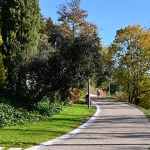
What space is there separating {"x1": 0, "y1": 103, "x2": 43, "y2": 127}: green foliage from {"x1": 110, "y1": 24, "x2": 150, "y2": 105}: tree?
2162 centimetres

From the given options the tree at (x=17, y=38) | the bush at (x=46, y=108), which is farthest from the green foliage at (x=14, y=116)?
the tree at (x=17, y=38)

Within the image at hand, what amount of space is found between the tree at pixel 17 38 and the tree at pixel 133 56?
63.8 feet

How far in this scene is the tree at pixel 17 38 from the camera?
16656 millimetres

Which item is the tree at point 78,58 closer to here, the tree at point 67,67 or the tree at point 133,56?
the tree at point 67,67

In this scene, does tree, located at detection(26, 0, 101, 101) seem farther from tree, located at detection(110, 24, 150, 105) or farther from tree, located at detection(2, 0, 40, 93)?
tree, located at detection(110, 24, 150, 105)

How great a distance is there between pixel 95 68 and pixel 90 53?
1.04 meters

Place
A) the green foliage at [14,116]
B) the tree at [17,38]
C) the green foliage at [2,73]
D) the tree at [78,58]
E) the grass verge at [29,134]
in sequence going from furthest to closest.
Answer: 1. the green foliage at [2,73]
2. the tree at [17,38]
3. the tree at [78,58]
4. the green foliage at [14,116]
5. the grass verge at [29,134]

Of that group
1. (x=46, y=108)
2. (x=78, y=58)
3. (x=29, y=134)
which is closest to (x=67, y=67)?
(x=78, y=58)

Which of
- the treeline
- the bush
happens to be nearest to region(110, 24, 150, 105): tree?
the treeline

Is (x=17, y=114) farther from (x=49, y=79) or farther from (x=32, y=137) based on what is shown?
(x=32, y=137)

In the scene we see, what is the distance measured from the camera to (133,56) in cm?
3450

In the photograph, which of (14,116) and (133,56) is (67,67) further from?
(133,56)

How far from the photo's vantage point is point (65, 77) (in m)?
14.7

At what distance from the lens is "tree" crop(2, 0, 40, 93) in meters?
16.7
